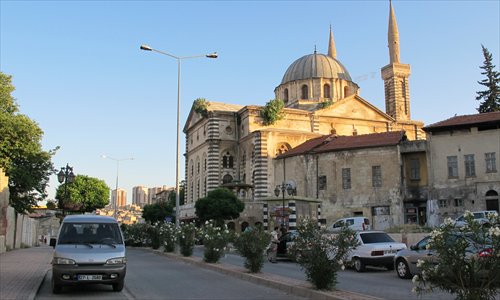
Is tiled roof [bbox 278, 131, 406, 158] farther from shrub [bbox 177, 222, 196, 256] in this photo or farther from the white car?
the white car

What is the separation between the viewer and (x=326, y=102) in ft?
202

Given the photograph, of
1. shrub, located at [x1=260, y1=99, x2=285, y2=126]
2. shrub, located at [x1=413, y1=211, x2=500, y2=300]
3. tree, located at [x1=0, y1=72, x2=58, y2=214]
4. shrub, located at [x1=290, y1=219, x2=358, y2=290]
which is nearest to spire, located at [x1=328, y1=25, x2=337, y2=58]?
shrub, located at [x1=260, y1=99, x2=285, y2=126]

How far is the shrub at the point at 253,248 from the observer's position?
1591 cm

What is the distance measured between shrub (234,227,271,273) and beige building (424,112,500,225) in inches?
984

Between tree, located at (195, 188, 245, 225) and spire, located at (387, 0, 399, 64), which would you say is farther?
spire, located at (387, 0, 399, 64)

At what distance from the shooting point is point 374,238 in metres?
18.8

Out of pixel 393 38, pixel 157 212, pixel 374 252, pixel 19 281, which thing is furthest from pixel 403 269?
pixel 393 38

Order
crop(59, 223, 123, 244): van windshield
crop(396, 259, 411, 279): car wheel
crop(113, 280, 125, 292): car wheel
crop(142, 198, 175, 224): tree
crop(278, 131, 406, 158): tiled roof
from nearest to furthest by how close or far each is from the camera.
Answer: crop(113, 280, 125, 292): car wheel → crop(59, 223, 123, 244): van windshield → crop(396, 259, 411, 279): car wheel → crop(278, 131, 406, 158): tiled roof → crop(142, 198, 175, 224): tree

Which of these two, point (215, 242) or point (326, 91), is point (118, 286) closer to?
point (215, 242)

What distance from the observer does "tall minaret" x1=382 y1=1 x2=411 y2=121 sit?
66812mm

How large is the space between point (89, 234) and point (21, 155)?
2488 centimetres

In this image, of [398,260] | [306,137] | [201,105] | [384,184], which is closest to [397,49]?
[306,137]

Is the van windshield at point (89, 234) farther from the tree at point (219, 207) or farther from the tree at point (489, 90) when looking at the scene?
the tree at point (489, 90)

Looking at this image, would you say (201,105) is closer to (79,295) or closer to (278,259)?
(278,259)
